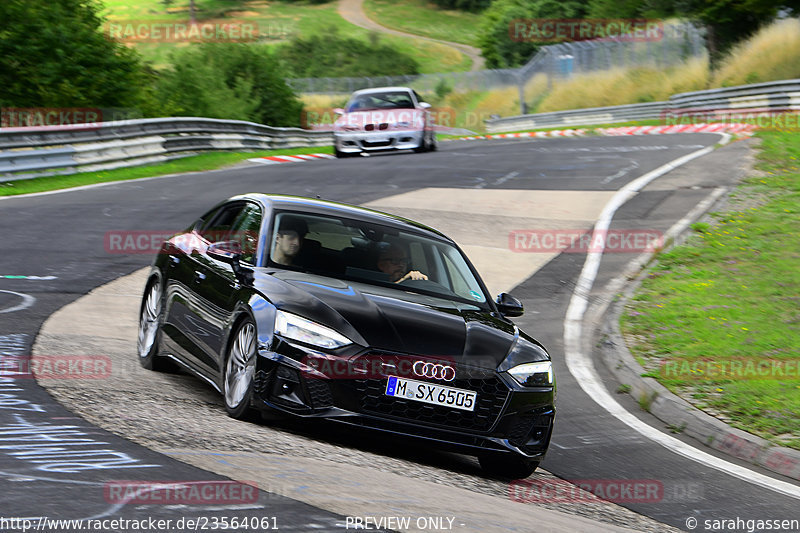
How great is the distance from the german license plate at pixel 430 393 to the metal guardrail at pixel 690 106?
105 feet

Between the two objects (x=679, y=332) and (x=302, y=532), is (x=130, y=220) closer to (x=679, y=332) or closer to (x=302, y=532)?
(x=679, y=332)

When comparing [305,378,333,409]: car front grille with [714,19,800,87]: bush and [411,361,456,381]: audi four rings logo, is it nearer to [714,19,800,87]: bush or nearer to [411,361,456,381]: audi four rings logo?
[411,361,456,381]: audi four rings logo

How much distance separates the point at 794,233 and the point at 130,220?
969cm

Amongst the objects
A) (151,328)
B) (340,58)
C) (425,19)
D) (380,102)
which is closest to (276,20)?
(425,19)

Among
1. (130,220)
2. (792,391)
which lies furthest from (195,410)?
(130,220)

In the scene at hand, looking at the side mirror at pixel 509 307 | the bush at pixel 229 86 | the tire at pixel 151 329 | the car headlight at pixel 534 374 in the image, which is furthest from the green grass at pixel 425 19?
the car headlight at pixel 534 374

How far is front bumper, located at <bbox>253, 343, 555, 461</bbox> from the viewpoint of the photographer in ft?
19.9

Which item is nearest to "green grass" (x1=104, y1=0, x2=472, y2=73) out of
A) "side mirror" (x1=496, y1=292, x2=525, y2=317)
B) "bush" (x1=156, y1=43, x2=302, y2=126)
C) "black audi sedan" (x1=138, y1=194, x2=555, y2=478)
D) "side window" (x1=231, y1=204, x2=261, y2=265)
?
"bush" (x1=156, y1=43, x2=302, y2=126)

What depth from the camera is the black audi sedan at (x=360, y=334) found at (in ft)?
20.0

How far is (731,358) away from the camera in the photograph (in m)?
9.94

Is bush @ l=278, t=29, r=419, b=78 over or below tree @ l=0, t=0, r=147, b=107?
over

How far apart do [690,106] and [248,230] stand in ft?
119

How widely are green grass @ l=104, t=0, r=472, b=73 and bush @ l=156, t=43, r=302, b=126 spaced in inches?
2255

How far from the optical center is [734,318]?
11461mm
